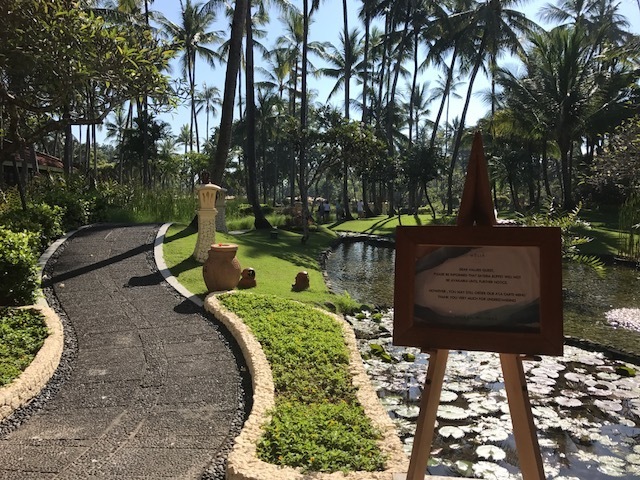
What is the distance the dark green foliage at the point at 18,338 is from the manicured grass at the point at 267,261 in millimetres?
2481

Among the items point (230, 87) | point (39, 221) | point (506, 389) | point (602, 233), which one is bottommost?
point (506, 389)

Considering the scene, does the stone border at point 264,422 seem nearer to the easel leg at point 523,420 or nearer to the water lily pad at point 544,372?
the easel leg at point 523,420

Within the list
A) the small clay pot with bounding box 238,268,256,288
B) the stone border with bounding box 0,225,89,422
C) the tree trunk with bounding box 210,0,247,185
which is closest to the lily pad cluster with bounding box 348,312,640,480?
the small clay pot with bounding box 238,268,256,288

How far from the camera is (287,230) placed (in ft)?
62.5

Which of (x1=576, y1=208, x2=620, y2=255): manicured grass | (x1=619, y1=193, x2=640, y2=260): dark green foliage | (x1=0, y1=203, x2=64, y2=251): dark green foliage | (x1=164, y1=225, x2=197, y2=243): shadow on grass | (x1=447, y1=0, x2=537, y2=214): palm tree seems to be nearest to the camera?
(x1=0, y1=203, x2=64, y2=251): dark green foliage

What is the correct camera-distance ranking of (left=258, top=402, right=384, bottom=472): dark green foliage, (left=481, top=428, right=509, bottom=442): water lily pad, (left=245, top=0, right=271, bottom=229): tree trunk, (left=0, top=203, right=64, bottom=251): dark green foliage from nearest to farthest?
1. (left=258, top=402, right=384, bottom=472): dark green foliage
2. (left=481, top=428, right=509, bottom=442): water lily pad
3. (left=0, top=203, right=64, bottom=251): dark green foliage
4. (left=245, top=0, right=271, bottom=229): tree trunk

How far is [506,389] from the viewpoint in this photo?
239 cm

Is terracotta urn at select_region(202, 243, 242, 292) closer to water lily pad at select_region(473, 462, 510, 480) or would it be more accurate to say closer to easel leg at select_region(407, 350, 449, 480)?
water lily pad at select_region(473, 462, 510, 480)

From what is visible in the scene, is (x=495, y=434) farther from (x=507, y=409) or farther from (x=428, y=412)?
(x=428, y=412)

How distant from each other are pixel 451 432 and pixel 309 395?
1.33 meters

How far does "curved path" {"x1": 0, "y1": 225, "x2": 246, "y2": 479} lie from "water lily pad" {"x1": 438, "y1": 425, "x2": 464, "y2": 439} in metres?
1.81

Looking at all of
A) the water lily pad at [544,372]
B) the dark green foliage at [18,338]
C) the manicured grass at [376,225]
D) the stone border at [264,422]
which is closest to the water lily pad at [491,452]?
the stone border at [264,422]

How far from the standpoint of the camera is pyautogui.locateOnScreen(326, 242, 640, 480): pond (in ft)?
12.1

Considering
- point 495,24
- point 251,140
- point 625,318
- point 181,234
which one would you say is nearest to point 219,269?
point 181,234
